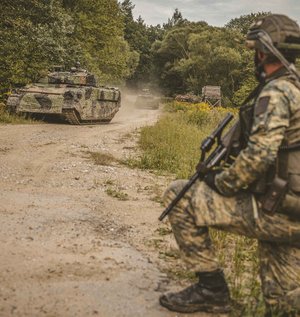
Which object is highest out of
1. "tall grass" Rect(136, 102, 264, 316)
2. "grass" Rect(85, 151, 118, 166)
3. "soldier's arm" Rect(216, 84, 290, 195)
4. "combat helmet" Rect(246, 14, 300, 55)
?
"combat helmet" Rect(246, 14, 300, 55)

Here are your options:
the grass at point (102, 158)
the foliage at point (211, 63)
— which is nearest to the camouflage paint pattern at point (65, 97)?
the grass at point (102, 158)

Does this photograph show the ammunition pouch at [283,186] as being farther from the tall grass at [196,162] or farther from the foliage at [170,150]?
the foliage at [170,150]

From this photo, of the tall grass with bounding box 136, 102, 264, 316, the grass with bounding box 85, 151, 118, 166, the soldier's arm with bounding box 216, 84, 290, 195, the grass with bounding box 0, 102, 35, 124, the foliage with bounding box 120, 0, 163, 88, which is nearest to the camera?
the soldier's arm with bounding box 216, 84, 290, 195

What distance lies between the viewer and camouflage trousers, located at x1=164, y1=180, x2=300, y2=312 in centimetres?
283

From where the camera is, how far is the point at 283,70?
9.18 ft

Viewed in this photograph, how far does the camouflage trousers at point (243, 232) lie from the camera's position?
283 centimetres

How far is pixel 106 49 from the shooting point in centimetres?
3281

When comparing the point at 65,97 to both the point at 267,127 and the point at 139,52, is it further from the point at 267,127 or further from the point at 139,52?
the point at 139,52

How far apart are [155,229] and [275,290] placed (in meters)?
2.29

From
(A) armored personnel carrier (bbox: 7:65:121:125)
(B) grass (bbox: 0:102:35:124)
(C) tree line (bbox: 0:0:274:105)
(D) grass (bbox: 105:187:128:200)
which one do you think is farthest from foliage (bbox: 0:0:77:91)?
(D) grass (bbox: 105:187:128:200)

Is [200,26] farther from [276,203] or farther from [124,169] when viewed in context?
[276,203]

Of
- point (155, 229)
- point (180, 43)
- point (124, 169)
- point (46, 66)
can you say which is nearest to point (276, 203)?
point (155, 229)

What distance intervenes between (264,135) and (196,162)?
240 inches

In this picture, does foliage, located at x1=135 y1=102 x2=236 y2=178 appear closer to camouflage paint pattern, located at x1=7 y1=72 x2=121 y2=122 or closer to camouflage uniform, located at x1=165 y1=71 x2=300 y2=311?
camouflage paint pattern, located at x1=7 y1=72 x2=121 y2=122
